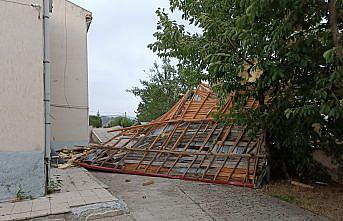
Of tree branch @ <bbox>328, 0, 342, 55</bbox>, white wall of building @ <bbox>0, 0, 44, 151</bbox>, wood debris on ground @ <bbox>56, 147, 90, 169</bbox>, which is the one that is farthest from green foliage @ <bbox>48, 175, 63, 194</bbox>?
tree branch @ <bbox>328, 0, 342, 55</bbox>

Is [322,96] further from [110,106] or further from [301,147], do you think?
[110,106]

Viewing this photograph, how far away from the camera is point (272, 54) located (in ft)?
13.3

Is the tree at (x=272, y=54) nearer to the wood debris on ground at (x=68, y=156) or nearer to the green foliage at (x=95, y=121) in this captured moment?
the wood debris on ground at (x=68, y=156)

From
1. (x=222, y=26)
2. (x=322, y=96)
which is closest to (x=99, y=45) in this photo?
(x=222, y=26)

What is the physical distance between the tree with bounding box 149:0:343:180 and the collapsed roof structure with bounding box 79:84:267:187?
1067 millimetres

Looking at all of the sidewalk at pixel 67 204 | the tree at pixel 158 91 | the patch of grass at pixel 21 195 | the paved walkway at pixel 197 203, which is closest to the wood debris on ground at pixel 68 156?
the paved walkway at pixel 197 203

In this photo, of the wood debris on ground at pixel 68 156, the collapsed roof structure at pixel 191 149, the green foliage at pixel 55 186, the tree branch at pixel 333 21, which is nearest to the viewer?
the tree branch at pixel 333 21

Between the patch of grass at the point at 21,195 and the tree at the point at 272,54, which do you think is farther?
the patch of grass at the point at 21,195

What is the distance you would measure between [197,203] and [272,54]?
269cm

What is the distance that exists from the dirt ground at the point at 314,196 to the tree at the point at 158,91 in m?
13.7

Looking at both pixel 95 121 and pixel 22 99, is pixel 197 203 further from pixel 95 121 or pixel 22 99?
pixel 95 121

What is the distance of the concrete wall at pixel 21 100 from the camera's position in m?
4.95

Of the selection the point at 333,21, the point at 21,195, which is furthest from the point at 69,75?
the point at 333,21

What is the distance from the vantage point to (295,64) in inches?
158
